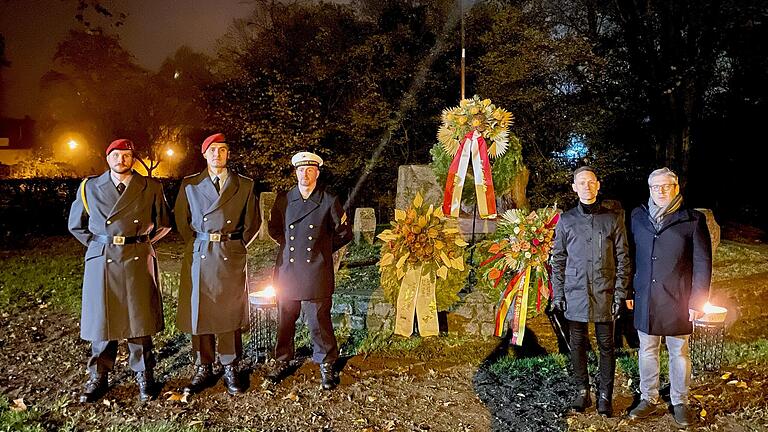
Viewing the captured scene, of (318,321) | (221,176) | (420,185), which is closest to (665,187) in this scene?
(318,321)

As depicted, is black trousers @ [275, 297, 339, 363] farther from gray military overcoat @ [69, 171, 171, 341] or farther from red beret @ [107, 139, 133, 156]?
red beret @ [107, 139, 133, 156]

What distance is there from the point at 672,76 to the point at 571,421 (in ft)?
48.5

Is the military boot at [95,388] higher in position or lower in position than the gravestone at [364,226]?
lower

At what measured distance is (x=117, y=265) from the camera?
4.78 metres

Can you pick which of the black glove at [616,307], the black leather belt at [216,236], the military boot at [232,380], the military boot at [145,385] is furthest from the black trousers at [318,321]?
the black glove at [616,307]

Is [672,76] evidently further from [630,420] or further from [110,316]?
[110,316]

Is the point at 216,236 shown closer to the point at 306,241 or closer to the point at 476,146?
the point at 306,241

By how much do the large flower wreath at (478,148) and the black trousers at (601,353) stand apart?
8.38 feet

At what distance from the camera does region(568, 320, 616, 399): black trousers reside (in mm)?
4609

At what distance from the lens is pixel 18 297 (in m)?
8.51

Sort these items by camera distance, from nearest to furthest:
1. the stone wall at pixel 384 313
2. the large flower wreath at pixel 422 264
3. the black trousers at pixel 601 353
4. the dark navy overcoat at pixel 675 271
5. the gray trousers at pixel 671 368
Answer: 1. the dark navy overcoat at pixel 675 271
2. the gray trousers at pixel 671 368
3. the black trousers at pixel 601 353
4. the large flower wreath at pixel 422 264
5. the stone wall at pixel 384 313

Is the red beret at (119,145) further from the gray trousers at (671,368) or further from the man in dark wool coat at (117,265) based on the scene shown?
the gray trousers at (671,368)

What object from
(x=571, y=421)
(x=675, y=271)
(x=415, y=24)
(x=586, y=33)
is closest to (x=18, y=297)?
(x=571, y=421)

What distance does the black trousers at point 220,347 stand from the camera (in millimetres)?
5082
